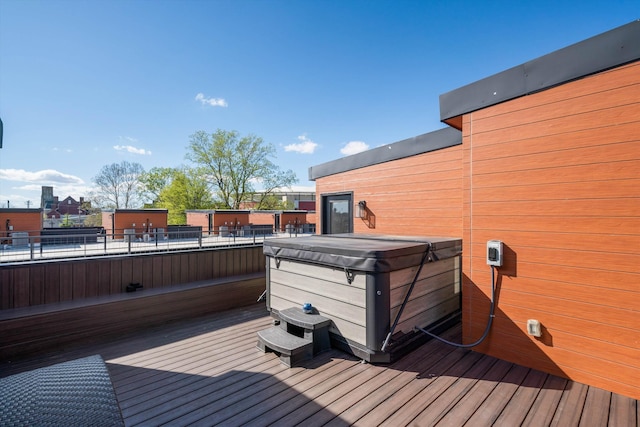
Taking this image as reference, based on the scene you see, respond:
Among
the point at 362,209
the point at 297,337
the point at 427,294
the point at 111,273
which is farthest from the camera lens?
the point at 362,209

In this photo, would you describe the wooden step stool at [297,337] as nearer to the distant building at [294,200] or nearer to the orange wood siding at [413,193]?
the orange wood siding at [413,193]

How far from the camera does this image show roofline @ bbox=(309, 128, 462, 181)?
13.6 feet

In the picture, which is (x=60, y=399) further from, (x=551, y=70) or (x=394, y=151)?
(x=394, y=151)

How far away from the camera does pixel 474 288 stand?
2.94m

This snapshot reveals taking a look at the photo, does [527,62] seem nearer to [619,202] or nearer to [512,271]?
[619,202]

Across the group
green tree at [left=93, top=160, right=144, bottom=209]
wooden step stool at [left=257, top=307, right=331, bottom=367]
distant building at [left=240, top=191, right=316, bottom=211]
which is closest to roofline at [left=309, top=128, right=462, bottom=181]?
wooden step stool at [left=257, top=307, right=331, bottom=367]

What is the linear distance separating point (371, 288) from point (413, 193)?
8.67ft

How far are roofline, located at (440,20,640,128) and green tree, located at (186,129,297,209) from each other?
1999 cm

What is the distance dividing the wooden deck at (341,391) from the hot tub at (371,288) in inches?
10.1

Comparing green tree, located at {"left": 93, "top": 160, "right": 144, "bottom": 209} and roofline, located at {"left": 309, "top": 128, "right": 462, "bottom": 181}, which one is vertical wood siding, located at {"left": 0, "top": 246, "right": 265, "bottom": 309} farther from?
green tree, located at {"left": 93, "top": 160, "right": 144, "bottom": 209}

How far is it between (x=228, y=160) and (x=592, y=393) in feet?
72.7

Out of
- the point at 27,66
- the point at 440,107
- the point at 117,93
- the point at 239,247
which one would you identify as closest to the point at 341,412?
the point at 440,107

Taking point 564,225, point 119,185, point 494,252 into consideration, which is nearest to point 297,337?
point 494,252

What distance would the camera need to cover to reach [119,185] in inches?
907
